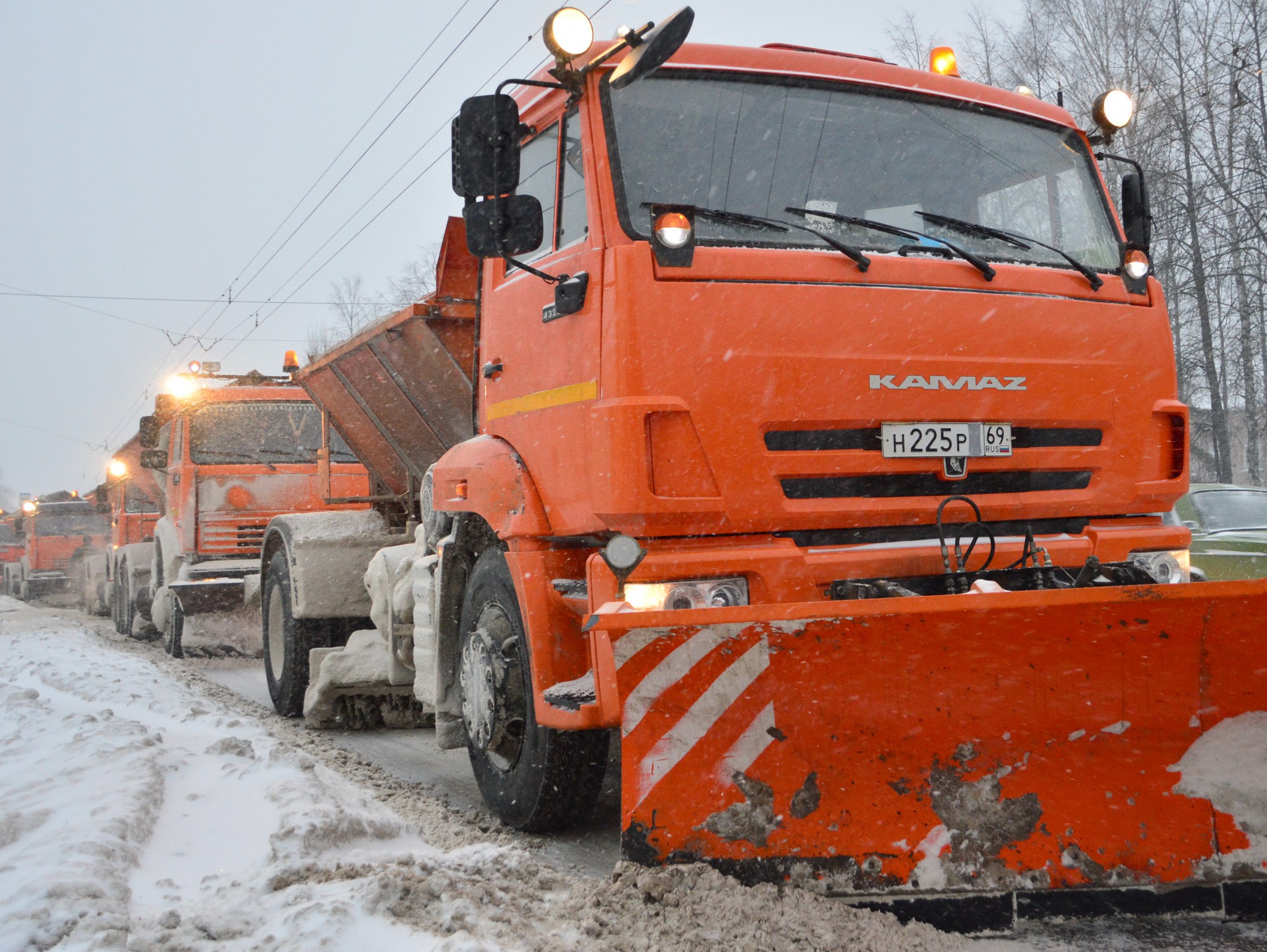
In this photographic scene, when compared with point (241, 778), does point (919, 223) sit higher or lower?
higher

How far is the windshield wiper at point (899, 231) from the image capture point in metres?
3.88

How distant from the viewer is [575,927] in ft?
9.69

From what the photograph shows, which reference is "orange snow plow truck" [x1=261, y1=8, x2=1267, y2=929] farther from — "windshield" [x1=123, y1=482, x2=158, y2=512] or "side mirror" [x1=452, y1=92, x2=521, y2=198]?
"windshield" [x1=123, y1=482, x2=158, y2=512]

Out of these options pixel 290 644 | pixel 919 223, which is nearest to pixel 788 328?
pixel 919 223

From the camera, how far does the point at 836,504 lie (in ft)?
12.1

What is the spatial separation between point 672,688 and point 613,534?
0.84 m

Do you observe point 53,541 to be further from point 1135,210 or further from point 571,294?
point 1135,210

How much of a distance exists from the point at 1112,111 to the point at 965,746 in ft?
9.71

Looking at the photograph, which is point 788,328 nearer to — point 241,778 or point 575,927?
point 575,927

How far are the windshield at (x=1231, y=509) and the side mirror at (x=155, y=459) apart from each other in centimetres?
994

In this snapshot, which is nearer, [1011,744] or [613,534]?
[1011,744]

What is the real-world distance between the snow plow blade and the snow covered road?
0.44ft

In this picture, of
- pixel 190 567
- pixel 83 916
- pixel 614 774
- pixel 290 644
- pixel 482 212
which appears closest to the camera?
pixel 83 916

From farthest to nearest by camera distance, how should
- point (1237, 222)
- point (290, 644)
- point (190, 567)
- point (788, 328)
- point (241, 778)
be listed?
point (1237, 222) → point (190, 567) → point (290, 644) → point (241, 778) → point (788, 328)
